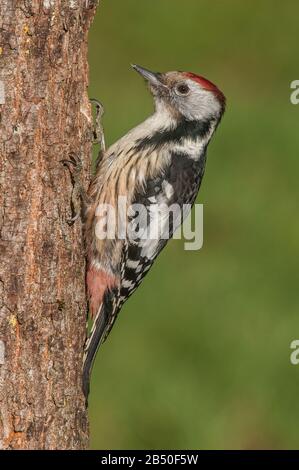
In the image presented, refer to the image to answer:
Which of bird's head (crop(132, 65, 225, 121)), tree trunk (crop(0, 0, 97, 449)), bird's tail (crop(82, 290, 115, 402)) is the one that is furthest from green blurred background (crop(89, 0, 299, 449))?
tree trunk (crop(0, 0, 97, 449))

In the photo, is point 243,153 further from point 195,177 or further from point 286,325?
point 195,177

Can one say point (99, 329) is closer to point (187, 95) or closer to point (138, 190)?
point (138, 190)

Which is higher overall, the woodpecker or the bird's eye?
the bird's eye

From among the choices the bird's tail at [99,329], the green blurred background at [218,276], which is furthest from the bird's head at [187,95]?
the green blurred background at [218,276]

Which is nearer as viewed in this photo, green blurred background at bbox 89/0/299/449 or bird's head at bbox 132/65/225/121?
bird's head at bbox 132/65/225/121

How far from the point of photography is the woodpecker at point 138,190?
20.3 feet

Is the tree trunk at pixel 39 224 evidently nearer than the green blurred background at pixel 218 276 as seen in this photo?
Yes

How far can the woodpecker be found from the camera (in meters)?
6.19

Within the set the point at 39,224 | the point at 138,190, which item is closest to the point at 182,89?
the point at 138,190

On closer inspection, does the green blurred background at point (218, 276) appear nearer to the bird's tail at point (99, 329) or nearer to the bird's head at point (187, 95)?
the bird's tail at point (99, 329)

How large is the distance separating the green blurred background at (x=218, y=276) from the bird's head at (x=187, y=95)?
2.28m

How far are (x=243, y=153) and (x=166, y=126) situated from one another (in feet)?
14.9

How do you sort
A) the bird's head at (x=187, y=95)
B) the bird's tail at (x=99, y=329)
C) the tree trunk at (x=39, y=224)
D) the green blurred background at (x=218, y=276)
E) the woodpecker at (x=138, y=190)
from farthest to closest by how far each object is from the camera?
the green blurred background at (x=218, y=276) < the bird's head at (x=187, y=95) < the woodpecker at (x=138, y=190) < the bird's tail at (x=99, y=329) < the tree trunk at (x=39, y=224)

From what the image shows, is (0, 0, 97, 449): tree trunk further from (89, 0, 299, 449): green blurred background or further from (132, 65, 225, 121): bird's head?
(89, 0, 299, 449): green blurred background
